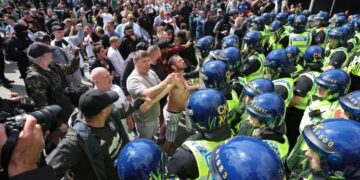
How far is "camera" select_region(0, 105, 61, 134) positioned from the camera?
6.31 ft

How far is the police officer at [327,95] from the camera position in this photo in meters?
3.47

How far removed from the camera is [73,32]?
8586mm

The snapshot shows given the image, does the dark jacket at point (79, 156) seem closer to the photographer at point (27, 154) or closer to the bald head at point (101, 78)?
the photographer at point (27, 154)

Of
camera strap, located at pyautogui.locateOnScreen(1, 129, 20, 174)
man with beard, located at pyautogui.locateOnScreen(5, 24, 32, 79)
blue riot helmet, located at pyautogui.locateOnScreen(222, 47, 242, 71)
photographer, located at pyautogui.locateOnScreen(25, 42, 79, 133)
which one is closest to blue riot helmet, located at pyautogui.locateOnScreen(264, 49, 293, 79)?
blue riot helmet, located at pyautogui.locateOnScreen(222, 47, 242, 71)

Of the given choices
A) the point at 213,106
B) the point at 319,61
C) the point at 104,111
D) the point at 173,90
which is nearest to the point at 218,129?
the point at 213,106

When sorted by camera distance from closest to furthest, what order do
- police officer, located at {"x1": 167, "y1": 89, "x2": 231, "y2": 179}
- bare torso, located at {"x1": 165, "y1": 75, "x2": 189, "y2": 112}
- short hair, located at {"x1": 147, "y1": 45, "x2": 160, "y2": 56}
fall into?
police officer, located at {"x1": 167, "y1": 89, "x2": 231, "y2": 179} < bare torso, located at {"x1": 165, "y1": 75, "x2": 189, "y2": 112} < short hair, located at {"x1": 147, "y1": 45, "x2": 160, "y2": 56}

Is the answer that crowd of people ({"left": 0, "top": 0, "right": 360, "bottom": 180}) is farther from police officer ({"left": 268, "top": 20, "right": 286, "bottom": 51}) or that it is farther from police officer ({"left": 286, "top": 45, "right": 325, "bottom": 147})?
police officer ({"left": 268, "top": 20, "right": 286, "bottom": 51})

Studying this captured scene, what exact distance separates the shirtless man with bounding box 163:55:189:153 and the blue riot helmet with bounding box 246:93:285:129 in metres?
1.80

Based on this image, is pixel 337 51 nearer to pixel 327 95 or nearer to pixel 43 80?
pixel 327 95

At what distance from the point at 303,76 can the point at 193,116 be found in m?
2.44

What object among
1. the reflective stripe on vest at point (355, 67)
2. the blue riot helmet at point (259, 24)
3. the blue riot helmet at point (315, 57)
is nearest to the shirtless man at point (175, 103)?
the blue riot helmet at point (315, 57)

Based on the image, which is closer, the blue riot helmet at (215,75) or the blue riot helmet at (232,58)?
the blue riot helmet at (215,75)

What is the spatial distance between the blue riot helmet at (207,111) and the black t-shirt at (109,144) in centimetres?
78

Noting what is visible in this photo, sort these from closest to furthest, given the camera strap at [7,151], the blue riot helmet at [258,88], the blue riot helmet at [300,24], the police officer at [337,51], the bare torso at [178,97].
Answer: the camera strap at [7,151] < the blue riot helmet at [258,88] < the bare torso at [178,97] < the police officer at [337,51] < the blue riot helmet at [300,24]
